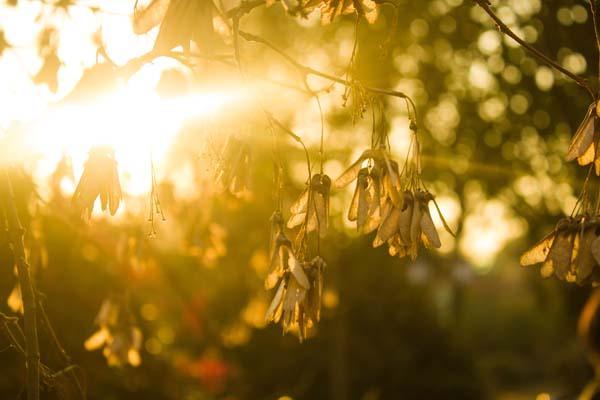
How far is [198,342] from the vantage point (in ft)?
30.4

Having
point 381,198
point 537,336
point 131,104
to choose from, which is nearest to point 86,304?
point 131,104

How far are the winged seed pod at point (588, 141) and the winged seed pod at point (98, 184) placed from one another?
0.92 m

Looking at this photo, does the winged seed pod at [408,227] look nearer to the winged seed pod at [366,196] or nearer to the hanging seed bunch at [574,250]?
the winged seed pod at [366,196]

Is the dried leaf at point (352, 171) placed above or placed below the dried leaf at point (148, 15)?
below

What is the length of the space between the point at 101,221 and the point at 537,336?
17807 millimetres

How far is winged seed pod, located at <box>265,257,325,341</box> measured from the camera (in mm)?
1396

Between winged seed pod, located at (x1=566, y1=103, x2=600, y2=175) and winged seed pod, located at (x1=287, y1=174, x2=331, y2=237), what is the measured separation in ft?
1.64

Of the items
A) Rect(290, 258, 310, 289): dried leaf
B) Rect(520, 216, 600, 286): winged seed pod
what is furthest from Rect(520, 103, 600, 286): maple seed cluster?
Rect(290, 258, 310, 289): dried leaf

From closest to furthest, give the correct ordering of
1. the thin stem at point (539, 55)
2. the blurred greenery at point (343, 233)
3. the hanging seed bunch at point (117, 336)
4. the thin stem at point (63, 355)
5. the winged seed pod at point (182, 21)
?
1. the winged seed pod at point (182, 21)
2. the thin stem at point (539, 55)
3. the thin stem at point (63, 355)
4. the hanging seed bunch at point (117, 336)
5. the blurred greenery at point (343, 233)

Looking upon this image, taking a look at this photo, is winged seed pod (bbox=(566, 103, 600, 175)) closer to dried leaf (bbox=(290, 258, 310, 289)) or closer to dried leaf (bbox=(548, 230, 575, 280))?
dried leaf (bbox=(548, 230, 575, 280))

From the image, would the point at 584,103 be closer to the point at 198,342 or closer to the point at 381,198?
the point at 381,198

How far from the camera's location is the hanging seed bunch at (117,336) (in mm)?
2783

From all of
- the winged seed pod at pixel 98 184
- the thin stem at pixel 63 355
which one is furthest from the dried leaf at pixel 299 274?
the thin stem at pixel 63 355

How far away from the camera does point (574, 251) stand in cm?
149
